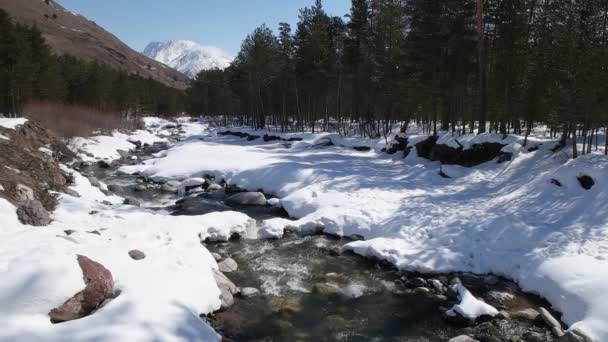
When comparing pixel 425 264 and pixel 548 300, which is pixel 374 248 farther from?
pixel 548 300

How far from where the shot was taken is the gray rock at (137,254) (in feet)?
25.0

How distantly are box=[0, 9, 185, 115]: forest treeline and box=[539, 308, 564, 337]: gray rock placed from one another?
121ft

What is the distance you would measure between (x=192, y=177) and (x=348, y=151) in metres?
12.0

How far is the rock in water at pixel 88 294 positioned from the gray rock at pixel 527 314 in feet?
24.9

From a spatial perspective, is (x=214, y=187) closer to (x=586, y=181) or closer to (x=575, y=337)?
(x=586, y=181)

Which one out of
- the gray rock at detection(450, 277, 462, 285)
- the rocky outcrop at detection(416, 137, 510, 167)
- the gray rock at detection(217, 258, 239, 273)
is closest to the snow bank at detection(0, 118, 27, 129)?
the gray rock at detection(217, 258, 239, 273)

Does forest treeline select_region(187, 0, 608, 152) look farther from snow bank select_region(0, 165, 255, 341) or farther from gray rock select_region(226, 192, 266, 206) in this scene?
snow bank select_region(0, 165, 255, 341)

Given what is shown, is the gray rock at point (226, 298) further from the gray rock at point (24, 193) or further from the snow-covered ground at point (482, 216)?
the gray rock at point (24, 193)

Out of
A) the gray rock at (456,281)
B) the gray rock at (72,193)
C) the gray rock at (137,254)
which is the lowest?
the gray rock at (456,281)

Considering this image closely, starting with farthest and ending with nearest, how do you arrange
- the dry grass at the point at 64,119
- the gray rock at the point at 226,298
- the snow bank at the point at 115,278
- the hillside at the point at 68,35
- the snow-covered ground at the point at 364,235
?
the hillside at the point at 68,35 < the dry grass at the point at 64,119 < the gray rock at the point at 226,298 < the snow-covered ground at the point at 364,235 < the snow bank at the point at 115,278

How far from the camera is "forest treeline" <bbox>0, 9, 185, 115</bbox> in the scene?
30078 millimetres

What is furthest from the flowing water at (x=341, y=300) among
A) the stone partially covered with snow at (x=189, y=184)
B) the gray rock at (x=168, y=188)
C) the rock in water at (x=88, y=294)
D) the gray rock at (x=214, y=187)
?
the gray rock at (x=168, y=188)

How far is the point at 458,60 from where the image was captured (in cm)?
2320

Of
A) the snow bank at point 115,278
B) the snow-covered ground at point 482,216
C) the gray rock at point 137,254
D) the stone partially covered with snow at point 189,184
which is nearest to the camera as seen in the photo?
the snow bank at point 115,278
